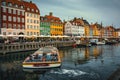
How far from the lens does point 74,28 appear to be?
495ft

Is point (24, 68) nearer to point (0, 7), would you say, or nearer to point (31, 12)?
point (0, 7)

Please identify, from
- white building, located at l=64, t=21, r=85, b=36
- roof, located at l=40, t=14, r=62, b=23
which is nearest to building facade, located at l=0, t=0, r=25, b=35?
roof, located at l=40, t=14, r=62, b=23

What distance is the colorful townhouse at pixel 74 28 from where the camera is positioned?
14555 centimetres

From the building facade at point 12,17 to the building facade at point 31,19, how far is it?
3500 mm

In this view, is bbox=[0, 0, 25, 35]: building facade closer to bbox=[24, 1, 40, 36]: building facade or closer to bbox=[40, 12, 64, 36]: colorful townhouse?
bbox=[24, 1, 40, 36]: building facade

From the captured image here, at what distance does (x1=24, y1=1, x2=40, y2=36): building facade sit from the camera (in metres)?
96.6

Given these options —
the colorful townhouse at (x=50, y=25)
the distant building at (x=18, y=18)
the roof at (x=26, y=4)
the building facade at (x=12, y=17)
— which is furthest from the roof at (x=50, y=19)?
the building facade at (x=12, y=17)

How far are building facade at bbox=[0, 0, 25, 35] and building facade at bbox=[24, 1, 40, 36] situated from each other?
3500 mm

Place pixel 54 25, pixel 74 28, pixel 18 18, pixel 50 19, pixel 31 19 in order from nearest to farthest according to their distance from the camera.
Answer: pixel 18 18
pixel 31 19
pixel 50 19
pixel 54 25
pixel 74 28

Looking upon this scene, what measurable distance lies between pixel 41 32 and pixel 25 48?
41327mm

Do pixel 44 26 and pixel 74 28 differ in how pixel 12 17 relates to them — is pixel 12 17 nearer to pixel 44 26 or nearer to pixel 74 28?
pixel 44 26

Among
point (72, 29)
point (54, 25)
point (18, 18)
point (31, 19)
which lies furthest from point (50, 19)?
point (18, 18)

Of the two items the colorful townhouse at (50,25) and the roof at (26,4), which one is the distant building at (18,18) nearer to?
the roof at (26,4)

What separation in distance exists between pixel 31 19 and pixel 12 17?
47.2ft
